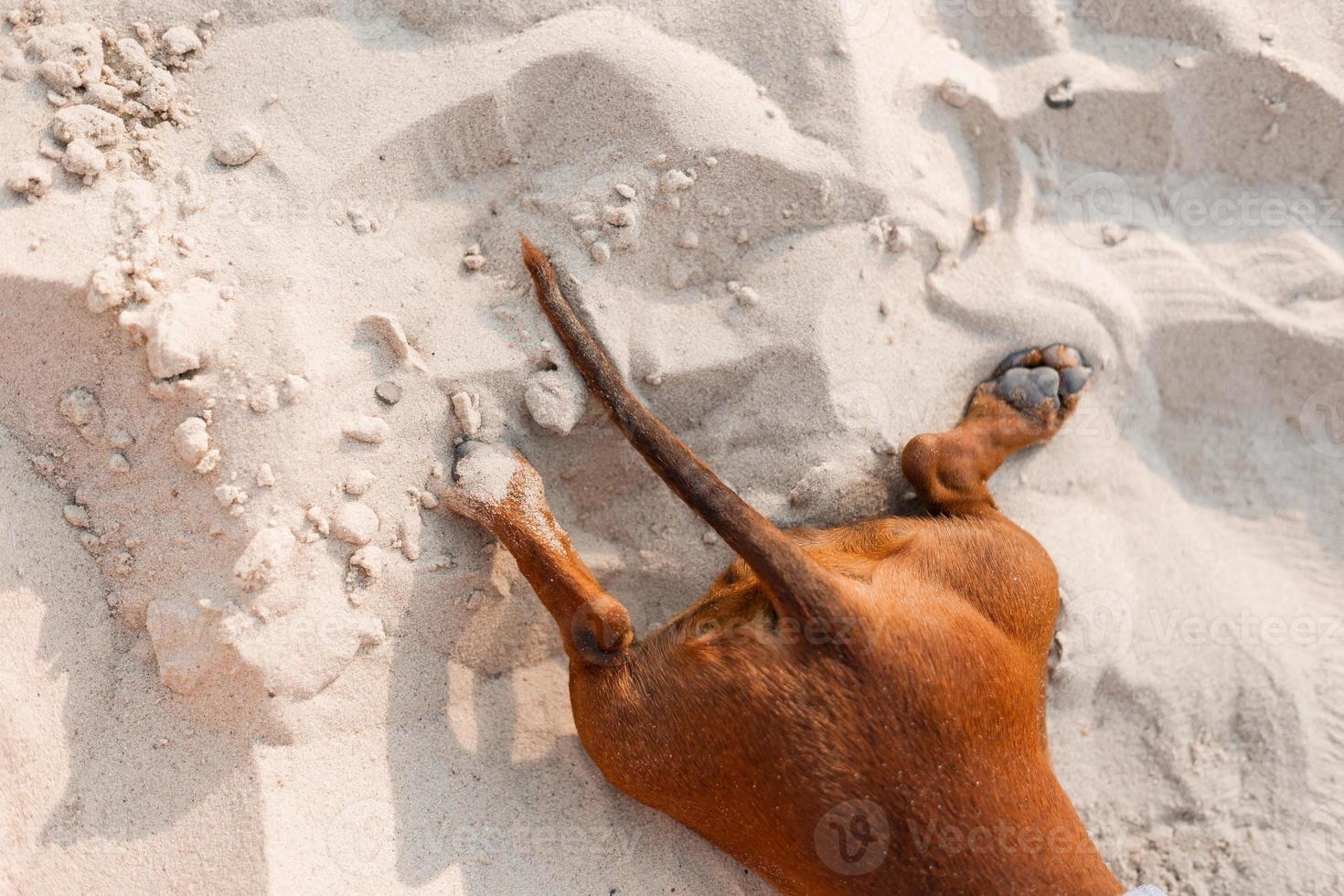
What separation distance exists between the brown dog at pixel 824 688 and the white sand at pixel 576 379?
289 mm

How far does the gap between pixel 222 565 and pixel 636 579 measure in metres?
1.25

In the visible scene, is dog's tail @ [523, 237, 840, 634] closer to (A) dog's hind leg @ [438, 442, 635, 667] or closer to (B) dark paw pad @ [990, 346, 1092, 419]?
(A) dog's hind leg @ [438, 442, 635, 667]

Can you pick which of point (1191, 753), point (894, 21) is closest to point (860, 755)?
point (1191, 753)

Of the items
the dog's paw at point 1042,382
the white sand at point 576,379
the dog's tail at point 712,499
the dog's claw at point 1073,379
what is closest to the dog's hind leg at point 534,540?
the white sand at point 576,379

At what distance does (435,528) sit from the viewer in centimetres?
285

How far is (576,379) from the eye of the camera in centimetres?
290

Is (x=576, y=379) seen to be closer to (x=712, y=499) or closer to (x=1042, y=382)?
(x=712, y=499)

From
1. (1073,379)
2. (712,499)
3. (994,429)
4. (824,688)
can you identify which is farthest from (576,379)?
(1073,379)

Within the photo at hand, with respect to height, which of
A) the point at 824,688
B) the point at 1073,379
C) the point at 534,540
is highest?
the point at 1073,379

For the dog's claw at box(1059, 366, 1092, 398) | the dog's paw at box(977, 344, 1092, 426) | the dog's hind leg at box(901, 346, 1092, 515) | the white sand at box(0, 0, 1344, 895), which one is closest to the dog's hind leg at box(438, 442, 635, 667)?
the white sand at box(0, 0, 1344, 895)

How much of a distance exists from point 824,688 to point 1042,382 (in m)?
1.47

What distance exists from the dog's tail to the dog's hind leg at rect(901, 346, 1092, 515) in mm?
638

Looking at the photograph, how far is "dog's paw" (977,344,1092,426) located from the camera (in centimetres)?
323

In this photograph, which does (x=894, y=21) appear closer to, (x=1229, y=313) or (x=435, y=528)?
(x=1229, y=313)
